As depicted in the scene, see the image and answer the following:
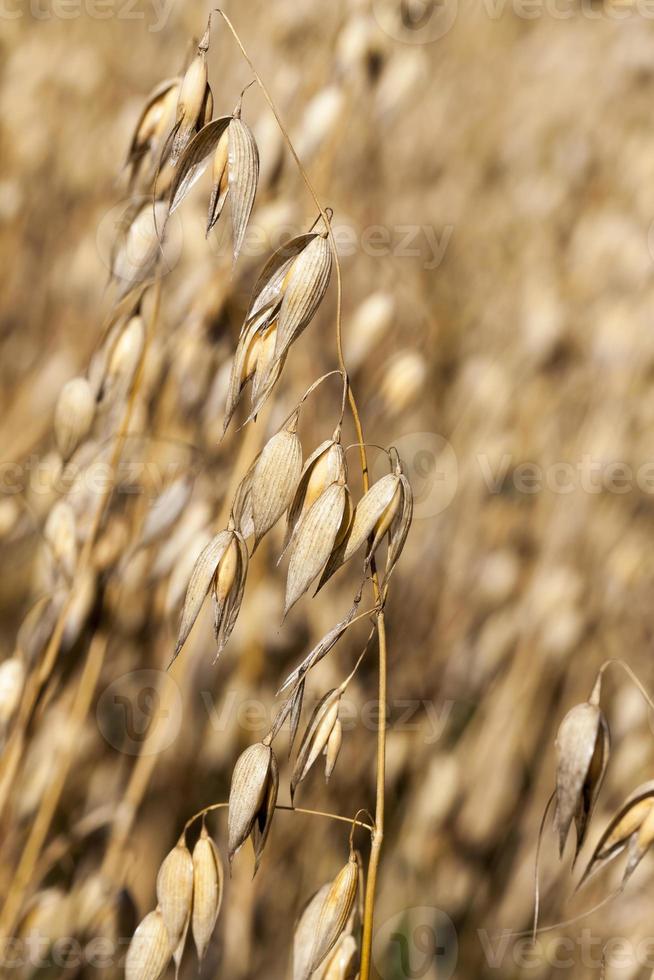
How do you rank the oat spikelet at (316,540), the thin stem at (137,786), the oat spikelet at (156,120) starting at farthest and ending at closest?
the thin stem at (137,786)
the oat spikelet at (156,120)
the oat spikelet at (316,540)

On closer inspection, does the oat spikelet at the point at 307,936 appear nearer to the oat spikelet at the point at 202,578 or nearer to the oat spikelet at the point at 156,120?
the oat spikelet at the point at 202,578

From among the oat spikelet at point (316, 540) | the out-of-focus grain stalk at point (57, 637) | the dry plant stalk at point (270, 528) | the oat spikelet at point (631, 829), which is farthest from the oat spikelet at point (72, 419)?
the oat spikelet at point (631, 829)

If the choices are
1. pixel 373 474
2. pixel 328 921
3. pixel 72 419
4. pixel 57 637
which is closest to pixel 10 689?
pixel 57 637

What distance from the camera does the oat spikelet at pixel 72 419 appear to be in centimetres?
Result: 53

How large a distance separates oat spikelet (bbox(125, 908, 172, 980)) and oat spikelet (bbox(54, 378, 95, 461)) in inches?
10.5

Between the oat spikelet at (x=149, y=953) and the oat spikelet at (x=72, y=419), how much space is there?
267 mm

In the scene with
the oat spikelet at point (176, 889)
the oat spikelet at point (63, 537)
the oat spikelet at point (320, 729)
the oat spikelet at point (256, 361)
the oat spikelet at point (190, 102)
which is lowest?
the oat spikelet at point (176, 889)

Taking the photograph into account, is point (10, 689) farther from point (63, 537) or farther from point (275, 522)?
point (275, 522)

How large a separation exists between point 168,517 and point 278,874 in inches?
13.6

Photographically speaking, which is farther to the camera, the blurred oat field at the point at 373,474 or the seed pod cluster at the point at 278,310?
the blurred oat field at the point at 373,474

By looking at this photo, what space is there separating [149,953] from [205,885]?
0.04 metres

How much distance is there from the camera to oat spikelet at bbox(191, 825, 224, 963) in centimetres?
41

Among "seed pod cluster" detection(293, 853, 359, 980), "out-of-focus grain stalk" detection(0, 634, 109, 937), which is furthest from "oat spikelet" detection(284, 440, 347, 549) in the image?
"out-of-focus grain stalk" detection(0, 634, 109, 937)

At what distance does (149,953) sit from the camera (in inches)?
15.9
